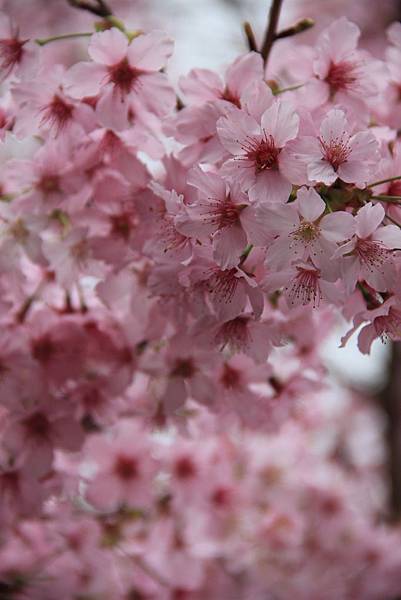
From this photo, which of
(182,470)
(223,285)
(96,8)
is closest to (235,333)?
(223,285)

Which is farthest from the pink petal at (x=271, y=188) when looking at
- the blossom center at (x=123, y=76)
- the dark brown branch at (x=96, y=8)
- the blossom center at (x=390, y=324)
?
the dark brown branch at (x=96, y=8)

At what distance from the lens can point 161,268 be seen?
3.59 ft

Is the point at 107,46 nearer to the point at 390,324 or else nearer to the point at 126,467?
the point at 390,324

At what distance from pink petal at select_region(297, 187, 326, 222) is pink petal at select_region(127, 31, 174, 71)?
410mm

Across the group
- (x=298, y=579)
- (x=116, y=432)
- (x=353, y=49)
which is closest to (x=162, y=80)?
(x=353, y=49)

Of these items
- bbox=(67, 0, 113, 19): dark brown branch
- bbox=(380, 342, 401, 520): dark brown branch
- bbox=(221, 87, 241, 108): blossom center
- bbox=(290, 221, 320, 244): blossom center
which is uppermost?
bbox=(67, 0, 113, 19): dark brown branch

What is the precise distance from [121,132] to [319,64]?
0.37m

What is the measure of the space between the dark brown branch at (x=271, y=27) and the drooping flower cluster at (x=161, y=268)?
0.30 ft

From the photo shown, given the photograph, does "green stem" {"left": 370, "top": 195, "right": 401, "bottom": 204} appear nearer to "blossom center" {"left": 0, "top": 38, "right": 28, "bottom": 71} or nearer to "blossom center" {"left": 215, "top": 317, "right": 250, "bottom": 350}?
"blossom center" {"left": 215, "top": 317, "right": 250, "bottom": 350}

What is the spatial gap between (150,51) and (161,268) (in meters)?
0.37

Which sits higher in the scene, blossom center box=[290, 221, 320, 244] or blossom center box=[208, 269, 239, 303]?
blossom center box=[290, 221, 320, 244]

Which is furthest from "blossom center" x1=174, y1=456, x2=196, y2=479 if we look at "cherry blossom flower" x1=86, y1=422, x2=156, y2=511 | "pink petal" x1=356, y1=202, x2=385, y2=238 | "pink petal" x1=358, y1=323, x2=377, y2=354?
"pink petal" x1=356, y1=202, x2=385, y2=238

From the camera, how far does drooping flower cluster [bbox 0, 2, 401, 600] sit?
0.97m

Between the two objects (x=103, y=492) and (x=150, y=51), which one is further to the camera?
(x=103, y=492)
